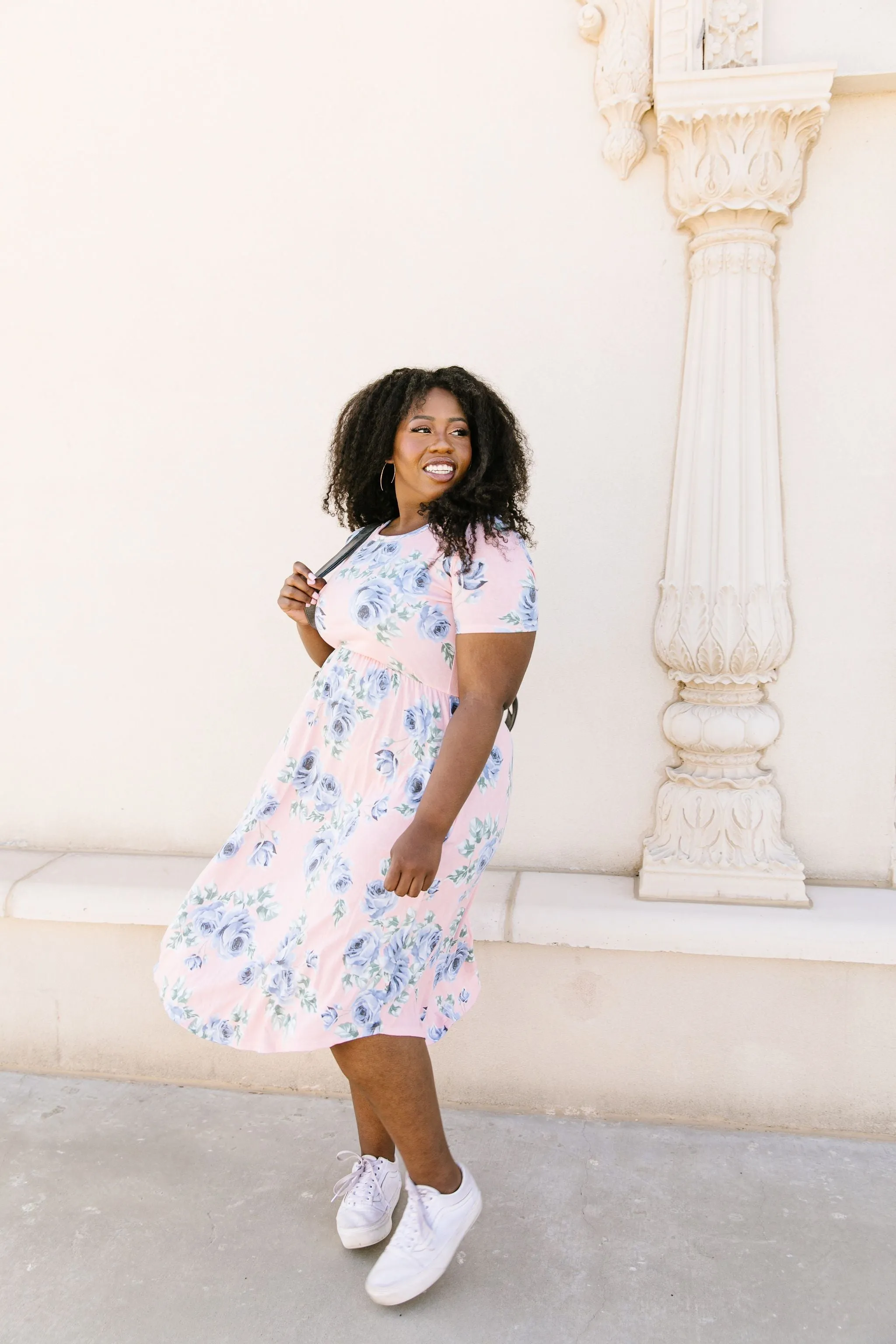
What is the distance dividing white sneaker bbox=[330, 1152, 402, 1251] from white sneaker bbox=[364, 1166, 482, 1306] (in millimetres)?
132

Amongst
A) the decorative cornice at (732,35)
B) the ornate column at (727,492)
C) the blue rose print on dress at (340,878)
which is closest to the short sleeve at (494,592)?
the blue rose print on dress at (340,878)

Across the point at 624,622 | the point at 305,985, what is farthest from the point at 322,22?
the point at 305,985

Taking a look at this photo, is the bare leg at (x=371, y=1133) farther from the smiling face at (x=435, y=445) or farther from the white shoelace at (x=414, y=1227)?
the smiling face at (x=435, y=445)

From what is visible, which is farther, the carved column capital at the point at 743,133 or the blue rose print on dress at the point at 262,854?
the carved column capital at the point at 743,133

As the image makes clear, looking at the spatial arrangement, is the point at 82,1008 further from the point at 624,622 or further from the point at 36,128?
the point at 36,128

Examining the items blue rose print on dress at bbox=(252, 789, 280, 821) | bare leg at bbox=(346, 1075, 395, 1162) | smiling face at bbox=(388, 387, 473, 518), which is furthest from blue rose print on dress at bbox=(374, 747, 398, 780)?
bare leg at bbox=(346, 1075, 395, 1162)

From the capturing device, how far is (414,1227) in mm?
2037

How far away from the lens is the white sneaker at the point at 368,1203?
86.6 inches

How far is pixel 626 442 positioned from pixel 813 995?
149 cm

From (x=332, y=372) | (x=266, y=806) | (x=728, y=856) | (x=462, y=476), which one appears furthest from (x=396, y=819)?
(x=332, y=372)

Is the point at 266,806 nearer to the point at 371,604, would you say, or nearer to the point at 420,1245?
the point at 371,604

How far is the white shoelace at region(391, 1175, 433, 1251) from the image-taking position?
6.65 ft

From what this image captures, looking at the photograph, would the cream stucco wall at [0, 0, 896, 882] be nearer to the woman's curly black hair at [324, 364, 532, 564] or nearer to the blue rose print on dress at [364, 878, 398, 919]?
the woman's curly black hair at [324, 364, 532, 564]

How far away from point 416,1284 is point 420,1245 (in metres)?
0.07
